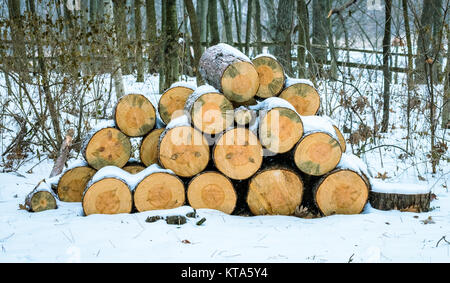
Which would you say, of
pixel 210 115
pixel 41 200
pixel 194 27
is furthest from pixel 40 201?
pixel 194 27

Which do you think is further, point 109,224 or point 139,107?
point 139,107

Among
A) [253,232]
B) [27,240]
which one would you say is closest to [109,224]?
[27,240]

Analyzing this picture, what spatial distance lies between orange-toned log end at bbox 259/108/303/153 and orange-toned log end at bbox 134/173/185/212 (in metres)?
0.93

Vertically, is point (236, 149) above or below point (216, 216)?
above

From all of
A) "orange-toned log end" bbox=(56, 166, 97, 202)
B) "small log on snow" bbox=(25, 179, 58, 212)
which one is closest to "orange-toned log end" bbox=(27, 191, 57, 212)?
"small log on snow" bbox=(25, 179, 58, 212)

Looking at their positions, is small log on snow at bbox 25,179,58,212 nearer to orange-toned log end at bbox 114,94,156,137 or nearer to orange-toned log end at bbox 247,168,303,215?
orange-toned log end at bbox 114,94,156,137

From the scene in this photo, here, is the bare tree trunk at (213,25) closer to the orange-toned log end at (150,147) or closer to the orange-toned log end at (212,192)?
the orange-toned log end at (150,147)

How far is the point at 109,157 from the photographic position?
13.7 feet

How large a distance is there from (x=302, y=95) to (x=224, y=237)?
189cm

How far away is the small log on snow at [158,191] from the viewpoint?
382 centimetres

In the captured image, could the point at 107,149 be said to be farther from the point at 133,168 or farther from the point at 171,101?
the point at 171,101

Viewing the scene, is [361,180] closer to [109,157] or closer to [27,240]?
[109,157]

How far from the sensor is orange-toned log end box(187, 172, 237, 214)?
3850 millimetres
